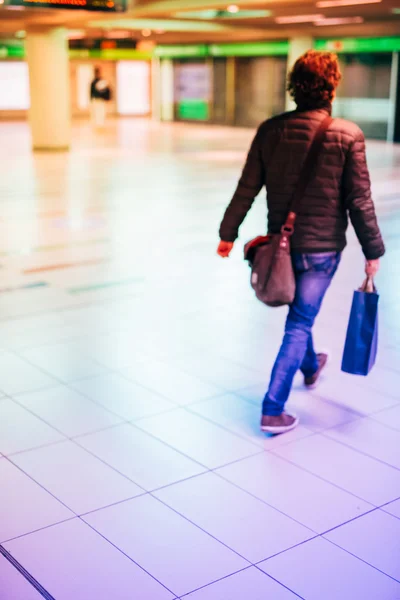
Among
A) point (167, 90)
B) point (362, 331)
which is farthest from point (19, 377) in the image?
point (167, 90)

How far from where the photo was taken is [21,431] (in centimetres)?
392

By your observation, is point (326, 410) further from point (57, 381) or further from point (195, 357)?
point (57, 381)

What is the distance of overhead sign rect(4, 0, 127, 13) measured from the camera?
39.9 feet

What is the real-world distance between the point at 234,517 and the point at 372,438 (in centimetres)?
105

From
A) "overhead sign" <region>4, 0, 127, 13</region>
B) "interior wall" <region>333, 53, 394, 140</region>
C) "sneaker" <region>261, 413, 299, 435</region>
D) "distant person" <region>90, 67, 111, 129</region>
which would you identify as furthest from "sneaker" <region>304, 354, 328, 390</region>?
"distant person" <region>90, 67, 111, 129</region>

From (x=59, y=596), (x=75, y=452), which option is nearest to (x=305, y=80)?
(x=75, y=452)

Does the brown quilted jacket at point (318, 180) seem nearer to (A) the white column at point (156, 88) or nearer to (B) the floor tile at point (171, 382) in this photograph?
(B) the floor tile at point (171, 382)

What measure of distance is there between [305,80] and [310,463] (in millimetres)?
1766

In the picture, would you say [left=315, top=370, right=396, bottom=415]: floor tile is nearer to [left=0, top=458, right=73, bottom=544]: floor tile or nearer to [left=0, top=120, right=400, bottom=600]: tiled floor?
[left=0, top=120, right=400, bottom=600]: tiled floor

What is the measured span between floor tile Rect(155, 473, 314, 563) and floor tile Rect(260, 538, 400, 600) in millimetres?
70

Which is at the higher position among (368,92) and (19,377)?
(368,92)

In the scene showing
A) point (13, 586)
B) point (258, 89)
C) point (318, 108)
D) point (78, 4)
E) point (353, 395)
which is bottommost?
point (353, 395)

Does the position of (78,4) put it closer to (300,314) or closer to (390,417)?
(300,314)

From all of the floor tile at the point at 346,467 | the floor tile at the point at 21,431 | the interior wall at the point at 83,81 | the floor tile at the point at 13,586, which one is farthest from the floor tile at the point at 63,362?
the interior wall at the point at 83,81
